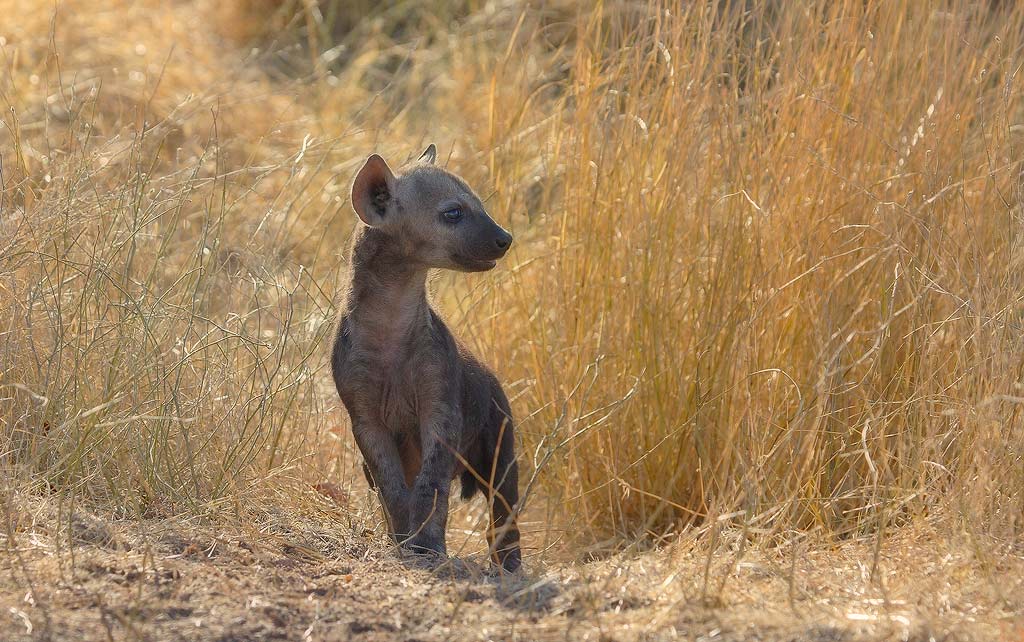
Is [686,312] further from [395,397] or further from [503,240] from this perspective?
[395,397]

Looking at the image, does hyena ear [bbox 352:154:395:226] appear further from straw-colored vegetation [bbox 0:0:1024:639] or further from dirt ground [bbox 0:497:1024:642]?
dirt ground [bbox 0:497:1024:642]

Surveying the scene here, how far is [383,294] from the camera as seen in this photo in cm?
399

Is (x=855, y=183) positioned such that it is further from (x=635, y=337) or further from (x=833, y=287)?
(x=635, y=337)

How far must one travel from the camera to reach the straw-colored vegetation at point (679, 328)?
3713 millimetres

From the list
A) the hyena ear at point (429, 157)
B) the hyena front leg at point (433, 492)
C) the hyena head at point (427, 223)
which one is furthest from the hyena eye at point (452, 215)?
the hyena front leg at point (433, 492)

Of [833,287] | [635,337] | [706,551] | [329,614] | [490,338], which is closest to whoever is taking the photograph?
[329,614]

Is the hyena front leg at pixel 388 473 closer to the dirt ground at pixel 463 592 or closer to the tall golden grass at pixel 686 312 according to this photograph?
the dirt ground at pixel 463 592

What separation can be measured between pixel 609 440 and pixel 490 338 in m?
0.97

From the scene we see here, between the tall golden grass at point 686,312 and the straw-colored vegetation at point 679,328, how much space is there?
2 centimetres

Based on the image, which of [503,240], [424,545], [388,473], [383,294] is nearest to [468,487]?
[388,473]

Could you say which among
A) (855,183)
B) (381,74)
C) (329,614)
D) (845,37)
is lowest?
(381,74)

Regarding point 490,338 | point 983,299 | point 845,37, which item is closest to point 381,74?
point 490,338

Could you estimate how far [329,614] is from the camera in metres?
2.91

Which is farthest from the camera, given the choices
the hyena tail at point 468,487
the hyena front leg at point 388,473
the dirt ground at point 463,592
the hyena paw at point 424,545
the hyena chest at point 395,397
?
the hyena tail at point 468,487
